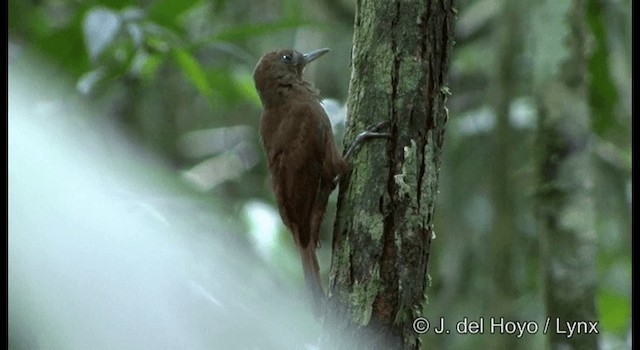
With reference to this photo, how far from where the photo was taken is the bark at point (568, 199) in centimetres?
329

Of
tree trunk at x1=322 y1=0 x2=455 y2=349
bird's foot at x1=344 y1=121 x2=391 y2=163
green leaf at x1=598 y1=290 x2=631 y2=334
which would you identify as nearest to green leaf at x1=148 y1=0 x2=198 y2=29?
tree trunk at x1=322 y1=0 x2=455 y2=349

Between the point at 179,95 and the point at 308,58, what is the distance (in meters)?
2.07

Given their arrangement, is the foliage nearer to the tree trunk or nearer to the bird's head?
the bird's head

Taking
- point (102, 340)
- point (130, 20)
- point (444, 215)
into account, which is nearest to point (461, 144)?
point (444, 215)

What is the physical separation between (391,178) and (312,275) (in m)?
0.81

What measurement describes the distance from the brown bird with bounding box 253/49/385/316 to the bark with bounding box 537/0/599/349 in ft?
3.02

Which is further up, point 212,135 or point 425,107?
point 212,135

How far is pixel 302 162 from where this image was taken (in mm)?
3215

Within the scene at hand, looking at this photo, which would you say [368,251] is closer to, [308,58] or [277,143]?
[277,143]

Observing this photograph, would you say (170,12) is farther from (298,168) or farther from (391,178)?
(391,178)

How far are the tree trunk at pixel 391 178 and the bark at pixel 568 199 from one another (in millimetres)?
1240

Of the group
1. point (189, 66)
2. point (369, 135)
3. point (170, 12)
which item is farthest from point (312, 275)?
point (170, 12)

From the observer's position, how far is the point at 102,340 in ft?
2.42

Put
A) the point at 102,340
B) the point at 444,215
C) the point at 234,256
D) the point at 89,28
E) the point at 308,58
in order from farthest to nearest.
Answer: the point at 444,215 → the point at 308,58 → the point at 89,28 → the point at 234,256 → the point at 102,340
